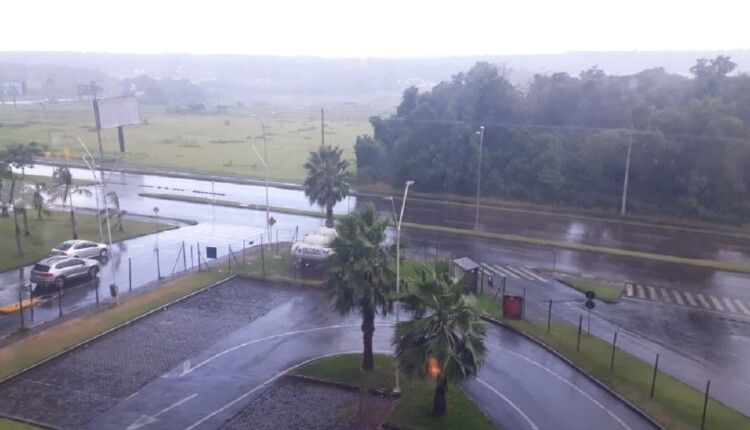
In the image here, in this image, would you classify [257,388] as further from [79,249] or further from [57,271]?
[79,249]

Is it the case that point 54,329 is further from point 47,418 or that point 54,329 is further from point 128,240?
point 128,240

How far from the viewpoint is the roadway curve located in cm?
2128

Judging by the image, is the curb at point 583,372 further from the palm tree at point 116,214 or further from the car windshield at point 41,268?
the palm tree at point 116,214

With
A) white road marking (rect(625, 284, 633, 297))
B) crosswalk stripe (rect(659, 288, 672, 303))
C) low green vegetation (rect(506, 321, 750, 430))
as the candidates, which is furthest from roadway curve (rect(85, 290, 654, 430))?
crosswalk stripe (rect(659, 288, 672, 303))

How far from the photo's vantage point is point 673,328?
29.8m

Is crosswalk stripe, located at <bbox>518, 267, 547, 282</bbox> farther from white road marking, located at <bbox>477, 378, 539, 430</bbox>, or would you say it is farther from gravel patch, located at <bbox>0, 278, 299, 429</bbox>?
white road marking, located at <bbox>477, 378, 539, 430</bbox>

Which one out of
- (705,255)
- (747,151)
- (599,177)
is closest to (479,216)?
(599,177)

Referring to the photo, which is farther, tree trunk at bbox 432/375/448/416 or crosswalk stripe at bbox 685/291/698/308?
crosswalk stripe at bbox 685/291/698/308

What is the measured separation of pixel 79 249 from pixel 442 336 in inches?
1058

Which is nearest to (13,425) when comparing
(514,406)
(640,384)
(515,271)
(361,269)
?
(361,269)

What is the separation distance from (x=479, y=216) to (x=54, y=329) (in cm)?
3735

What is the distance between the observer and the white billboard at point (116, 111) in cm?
8362

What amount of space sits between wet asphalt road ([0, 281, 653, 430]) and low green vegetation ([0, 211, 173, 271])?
14.1m

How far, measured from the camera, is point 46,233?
45.0m
